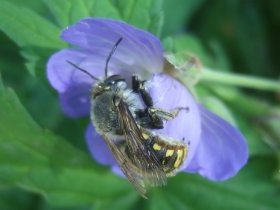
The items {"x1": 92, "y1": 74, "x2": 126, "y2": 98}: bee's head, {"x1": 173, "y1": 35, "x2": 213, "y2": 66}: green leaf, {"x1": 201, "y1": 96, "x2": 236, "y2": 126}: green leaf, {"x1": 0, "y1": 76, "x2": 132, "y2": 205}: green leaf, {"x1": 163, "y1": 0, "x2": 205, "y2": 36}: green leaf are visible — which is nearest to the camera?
{"x1": 92, "y1": 74, "x2": 126, "y2": 98}: bee's head

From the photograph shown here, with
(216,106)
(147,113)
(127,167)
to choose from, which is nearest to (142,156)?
(127,167)

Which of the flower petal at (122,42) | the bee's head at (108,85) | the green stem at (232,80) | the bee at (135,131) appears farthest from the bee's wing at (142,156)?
the green stem at (232,80)

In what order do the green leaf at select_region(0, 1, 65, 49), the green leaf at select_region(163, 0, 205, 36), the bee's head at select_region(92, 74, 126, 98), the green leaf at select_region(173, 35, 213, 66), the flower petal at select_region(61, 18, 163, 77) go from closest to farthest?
the flower petal at select_region(61, 18, 163, 77) → the bee's head at select_region(92, 74, 126, 98) → the green leaf at select_region(0, 1, 65, 49) → the green leaf at select_region(173, 35, 213, 66) → the green leaf at select_region(163, 0, 205, 36)

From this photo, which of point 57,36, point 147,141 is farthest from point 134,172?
point 57,36

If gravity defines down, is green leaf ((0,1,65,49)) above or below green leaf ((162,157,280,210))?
below

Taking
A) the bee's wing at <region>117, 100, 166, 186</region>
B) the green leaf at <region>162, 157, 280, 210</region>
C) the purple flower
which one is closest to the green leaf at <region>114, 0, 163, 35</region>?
the purple flower

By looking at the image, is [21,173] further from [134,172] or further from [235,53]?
[235,53]

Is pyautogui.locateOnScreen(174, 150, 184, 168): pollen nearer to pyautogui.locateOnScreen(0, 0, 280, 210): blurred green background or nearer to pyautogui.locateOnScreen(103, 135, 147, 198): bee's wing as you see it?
pyautogui.locateOnScreen(103, 135, 147, 198): bee's wing
